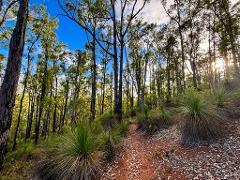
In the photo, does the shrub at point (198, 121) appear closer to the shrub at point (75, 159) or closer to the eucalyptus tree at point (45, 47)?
the shrub at point (75, 159)

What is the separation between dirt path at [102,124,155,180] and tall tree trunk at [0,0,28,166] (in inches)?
122

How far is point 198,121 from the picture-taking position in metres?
5.34

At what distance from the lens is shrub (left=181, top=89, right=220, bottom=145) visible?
16.9ft

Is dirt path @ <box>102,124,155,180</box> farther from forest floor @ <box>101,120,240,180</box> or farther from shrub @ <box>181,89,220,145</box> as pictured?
shrub @ <box>181,89,220,145</box>

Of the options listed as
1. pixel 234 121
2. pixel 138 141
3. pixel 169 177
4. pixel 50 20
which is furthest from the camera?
pixel 50 20

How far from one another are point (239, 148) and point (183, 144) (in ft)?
4.71

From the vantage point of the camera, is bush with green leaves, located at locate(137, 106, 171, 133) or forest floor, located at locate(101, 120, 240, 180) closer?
forest floor, located at locate(101, 120, 240, 180)

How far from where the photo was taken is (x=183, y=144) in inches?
206

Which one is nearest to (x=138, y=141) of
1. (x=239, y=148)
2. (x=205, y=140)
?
(x=205, y=140)

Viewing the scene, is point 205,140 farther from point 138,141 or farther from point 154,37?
point 154,37

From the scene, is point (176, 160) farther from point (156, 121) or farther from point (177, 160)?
point (156, 121)

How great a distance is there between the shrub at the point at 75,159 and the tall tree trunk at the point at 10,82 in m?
1.44

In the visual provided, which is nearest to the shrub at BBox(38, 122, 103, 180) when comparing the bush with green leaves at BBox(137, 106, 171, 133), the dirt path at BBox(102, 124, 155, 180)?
the dirt path at BBox(102, 124, 155, 180)

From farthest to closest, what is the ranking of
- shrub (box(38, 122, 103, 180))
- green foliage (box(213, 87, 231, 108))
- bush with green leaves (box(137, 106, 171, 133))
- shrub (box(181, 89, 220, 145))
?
bush with green leaves (box(137, 106, 171, 133)), green foliage (box(213, 87, 231, 108)), shrub (box(181, 89, 220, 145)), shrub (box(38, 122, 103, 180))
